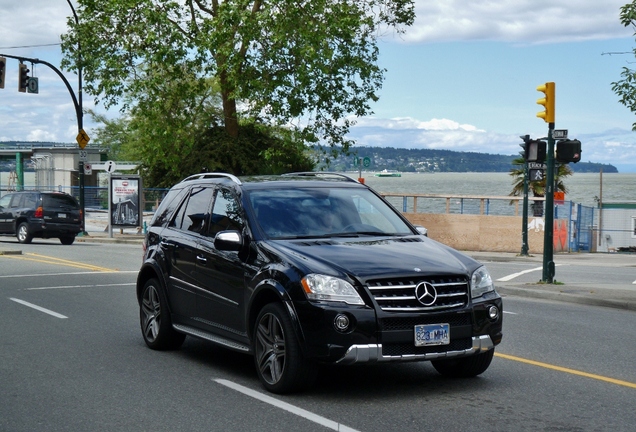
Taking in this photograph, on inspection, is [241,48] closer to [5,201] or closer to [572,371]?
[5,201]

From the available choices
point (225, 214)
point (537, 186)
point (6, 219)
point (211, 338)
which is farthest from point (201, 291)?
point (537, 186)

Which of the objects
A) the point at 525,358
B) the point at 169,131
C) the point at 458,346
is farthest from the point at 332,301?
the point at 169,131

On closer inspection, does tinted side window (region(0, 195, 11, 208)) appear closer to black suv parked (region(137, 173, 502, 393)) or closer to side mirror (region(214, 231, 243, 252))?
black suv parked (region(137, 173, 502, 393))

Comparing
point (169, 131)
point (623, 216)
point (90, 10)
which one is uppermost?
point (90, 10)

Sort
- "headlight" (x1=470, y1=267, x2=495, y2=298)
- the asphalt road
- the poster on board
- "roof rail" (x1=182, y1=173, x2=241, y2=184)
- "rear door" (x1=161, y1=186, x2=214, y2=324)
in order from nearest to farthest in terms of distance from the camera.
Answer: the asphalt road
"headlight" (x1=470, y1=267, x2=495, y2=298)
"roof rail" (x1=182, y1=173, x2=241, y2=184)
"rear door" (x1=161, y1=186, x2=214, y2=324)
the poster on board

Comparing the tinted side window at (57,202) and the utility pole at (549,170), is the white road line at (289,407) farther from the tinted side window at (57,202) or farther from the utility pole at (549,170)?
the tinted side window at (57,202)

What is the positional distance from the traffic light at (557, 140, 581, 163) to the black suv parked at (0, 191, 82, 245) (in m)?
21.0

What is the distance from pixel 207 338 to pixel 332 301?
2070 mm

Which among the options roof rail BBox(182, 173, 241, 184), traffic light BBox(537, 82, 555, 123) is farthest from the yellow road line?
roof rail BBox(182, 173, 241, 184)

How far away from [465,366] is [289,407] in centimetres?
181

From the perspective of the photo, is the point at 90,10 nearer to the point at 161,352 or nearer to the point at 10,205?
the point at 10,205

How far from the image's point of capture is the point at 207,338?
8.88 m

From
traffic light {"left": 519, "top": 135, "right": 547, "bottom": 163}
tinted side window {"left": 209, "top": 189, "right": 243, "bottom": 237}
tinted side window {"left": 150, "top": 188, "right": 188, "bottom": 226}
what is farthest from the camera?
traffic light {"left": 519, "top": 135, "right": 547, "bottom": 163}

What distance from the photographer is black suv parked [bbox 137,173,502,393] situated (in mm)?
7203
